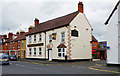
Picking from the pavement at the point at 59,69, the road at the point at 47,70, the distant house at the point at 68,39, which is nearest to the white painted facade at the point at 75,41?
the distant house at the point at 68,39

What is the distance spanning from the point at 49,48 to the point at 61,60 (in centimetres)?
433

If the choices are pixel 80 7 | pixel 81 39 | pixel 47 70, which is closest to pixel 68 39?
pixel 81 39

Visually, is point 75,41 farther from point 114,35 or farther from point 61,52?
point 114,35

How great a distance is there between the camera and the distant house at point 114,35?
1726cm

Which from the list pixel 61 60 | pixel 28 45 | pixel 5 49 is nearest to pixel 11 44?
pixel 5 49

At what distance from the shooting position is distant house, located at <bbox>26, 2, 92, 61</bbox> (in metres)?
25.2

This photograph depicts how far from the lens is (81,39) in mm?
26953

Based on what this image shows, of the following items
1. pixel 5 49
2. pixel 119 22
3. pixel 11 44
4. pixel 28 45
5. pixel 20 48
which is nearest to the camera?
pixel 119 22

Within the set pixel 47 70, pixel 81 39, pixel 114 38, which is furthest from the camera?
pixel 81 39

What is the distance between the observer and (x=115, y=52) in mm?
17391

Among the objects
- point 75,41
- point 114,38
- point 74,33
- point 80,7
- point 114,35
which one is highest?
point 80,7

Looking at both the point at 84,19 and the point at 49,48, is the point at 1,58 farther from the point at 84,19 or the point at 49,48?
the point at 84,19

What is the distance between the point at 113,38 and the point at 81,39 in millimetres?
9589

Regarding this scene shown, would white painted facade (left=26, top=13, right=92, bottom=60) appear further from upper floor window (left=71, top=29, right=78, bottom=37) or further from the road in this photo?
the road
